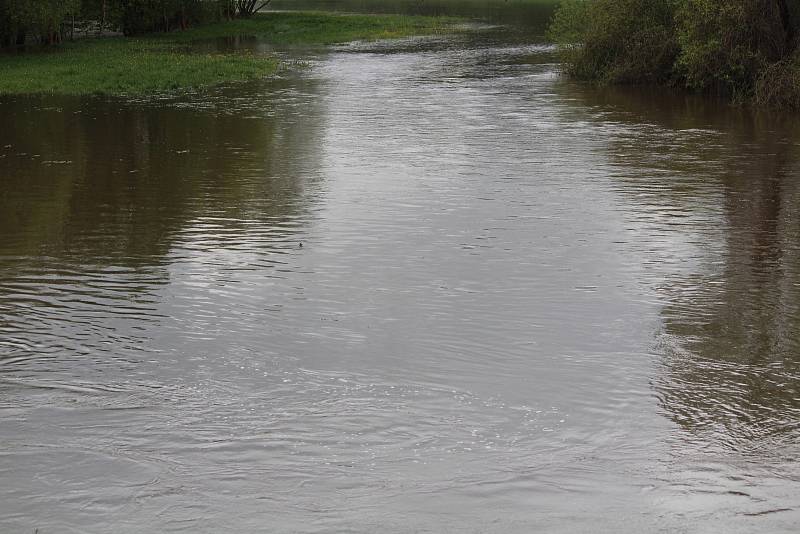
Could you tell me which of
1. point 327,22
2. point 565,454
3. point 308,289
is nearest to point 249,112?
point 308,289

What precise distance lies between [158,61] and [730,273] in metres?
28.3

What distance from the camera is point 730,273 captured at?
1212 centimetres

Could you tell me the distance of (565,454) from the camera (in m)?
7.57

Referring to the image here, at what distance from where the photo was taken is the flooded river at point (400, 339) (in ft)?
23.0

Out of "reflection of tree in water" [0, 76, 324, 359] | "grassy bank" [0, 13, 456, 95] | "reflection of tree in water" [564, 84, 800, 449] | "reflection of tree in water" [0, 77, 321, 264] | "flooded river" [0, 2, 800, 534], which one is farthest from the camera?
"grassy bank" [0, 13, 456, 95]

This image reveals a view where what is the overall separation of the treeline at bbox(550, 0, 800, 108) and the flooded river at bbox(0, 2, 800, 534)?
6.96m

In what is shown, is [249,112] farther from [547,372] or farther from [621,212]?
[547,372]

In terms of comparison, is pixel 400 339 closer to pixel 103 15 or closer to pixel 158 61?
pixel 158 61

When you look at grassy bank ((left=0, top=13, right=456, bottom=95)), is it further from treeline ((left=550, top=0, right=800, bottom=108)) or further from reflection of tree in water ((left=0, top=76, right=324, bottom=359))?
treeline ((left=550, top=0, right=800, bottom=108))

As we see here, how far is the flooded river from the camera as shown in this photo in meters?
7.01

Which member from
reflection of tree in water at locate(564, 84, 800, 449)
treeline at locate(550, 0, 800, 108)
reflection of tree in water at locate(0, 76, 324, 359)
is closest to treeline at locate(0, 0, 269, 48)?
reflection of tree in water at locate(0, 76, 324, 359)

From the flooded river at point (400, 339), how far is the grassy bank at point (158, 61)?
10.7 m

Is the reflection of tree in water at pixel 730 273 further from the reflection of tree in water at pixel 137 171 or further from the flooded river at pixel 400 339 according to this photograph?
the reflection of tree in water at pixel 137 171

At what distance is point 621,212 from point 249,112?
13.3 meters
